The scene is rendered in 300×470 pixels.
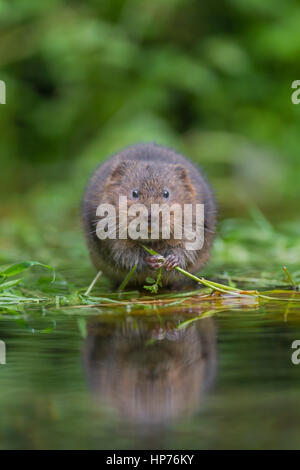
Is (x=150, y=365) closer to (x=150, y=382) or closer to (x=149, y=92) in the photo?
(x=150, y=382)

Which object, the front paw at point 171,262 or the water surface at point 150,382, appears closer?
the water surface at point 150,382

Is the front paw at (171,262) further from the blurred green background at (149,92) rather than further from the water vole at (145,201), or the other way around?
the blurred green background at (149,92)

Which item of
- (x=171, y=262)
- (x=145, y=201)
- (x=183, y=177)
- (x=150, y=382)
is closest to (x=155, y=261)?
(x=171, y=262)

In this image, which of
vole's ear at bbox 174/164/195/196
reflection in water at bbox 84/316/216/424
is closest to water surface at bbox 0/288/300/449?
reflection in water at bbox 84/316/216/424

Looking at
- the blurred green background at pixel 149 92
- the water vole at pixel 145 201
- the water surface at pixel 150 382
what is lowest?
the water surface at pixel 150 382

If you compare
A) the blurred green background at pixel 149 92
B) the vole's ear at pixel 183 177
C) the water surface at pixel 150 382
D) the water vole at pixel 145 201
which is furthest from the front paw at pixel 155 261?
the blurred green background at pixel 149 92

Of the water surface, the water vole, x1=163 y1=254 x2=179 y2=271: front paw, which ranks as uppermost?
the water vole

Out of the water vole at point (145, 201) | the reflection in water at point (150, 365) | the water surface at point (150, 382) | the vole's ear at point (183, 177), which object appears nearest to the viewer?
the water surface at point (150, 382)

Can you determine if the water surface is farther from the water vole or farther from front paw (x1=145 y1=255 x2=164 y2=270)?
the water vole
